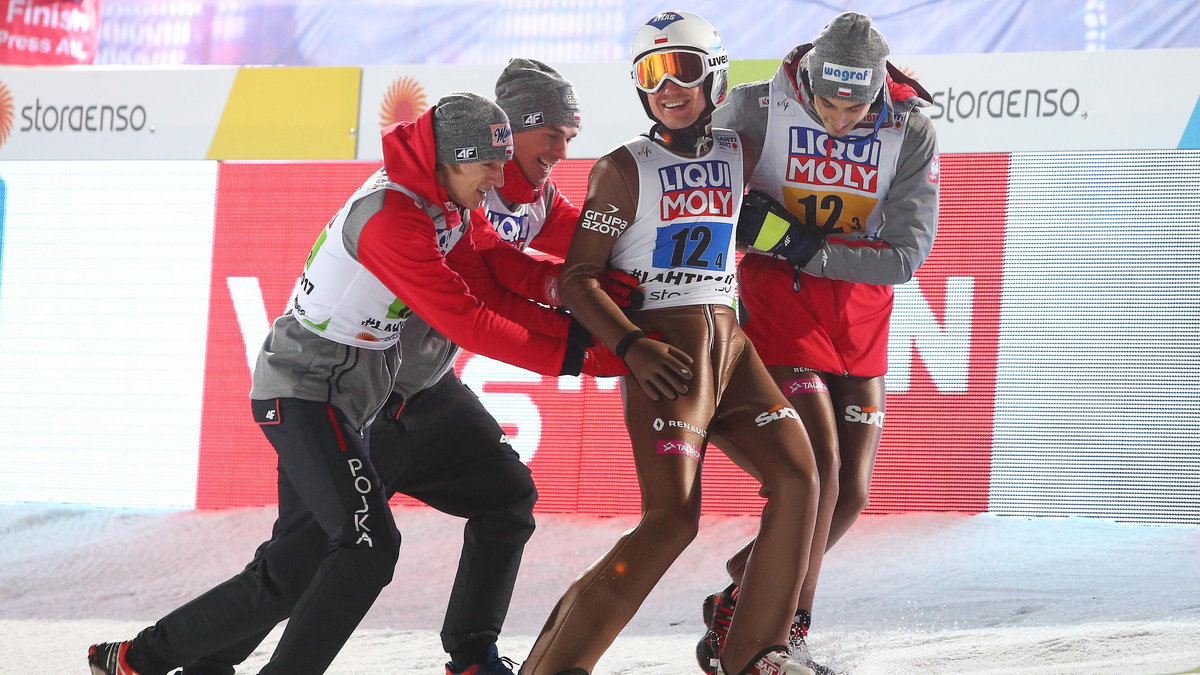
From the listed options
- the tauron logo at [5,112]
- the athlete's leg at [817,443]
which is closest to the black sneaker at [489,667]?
the athlete's leg at [817,443]

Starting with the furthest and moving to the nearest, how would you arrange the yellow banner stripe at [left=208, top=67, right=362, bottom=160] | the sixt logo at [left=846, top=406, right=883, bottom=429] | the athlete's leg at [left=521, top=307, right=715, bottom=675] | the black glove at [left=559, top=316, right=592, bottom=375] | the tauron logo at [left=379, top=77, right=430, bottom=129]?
1. the yellow banner stripe at [left=208, top=67, right=362, bottom=160]
2. the tauron logo at [left=379, top=77, right=430, bottom=129]
3. the sixt logo at [left=846, top=406, right=883, bottom=429]
4. the black glove at [left=559, top=316, right=592, bottom=375]
5. the athlete's leg at [left=521, top=307, right=715, bottom=675]

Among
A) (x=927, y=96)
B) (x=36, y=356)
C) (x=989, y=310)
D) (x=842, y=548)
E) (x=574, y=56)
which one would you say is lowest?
(x=842, y=548)

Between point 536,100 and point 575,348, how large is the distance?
2.80 feet

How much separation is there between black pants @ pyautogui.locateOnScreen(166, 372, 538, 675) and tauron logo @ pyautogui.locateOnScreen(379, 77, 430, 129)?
3512mm

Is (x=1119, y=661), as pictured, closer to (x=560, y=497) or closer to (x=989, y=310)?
(x=989, y=310)

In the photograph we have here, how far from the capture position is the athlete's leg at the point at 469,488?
3.80 m

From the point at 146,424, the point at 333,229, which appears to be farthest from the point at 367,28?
the point at 333,229

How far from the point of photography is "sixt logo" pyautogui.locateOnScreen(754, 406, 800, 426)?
3.38m

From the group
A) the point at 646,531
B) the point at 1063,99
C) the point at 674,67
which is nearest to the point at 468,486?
the point at 646,531

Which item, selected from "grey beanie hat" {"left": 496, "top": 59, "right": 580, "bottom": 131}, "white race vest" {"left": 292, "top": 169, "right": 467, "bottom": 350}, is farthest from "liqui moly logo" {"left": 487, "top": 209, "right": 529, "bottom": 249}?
"white race vest" {"left": 292, "top": 169, "right": 467, "bottom": 350}

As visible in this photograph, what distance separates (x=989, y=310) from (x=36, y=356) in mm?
5323

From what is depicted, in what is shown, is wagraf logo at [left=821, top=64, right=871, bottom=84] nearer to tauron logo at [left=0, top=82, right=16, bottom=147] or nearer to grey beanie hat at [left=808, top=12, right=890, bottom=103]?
grey beanie hat at [left=808, top=12, right=890, bottom=103]

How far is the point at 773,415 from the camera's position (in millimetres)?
3393

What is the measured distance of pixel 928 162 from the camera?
3877 millimetres
